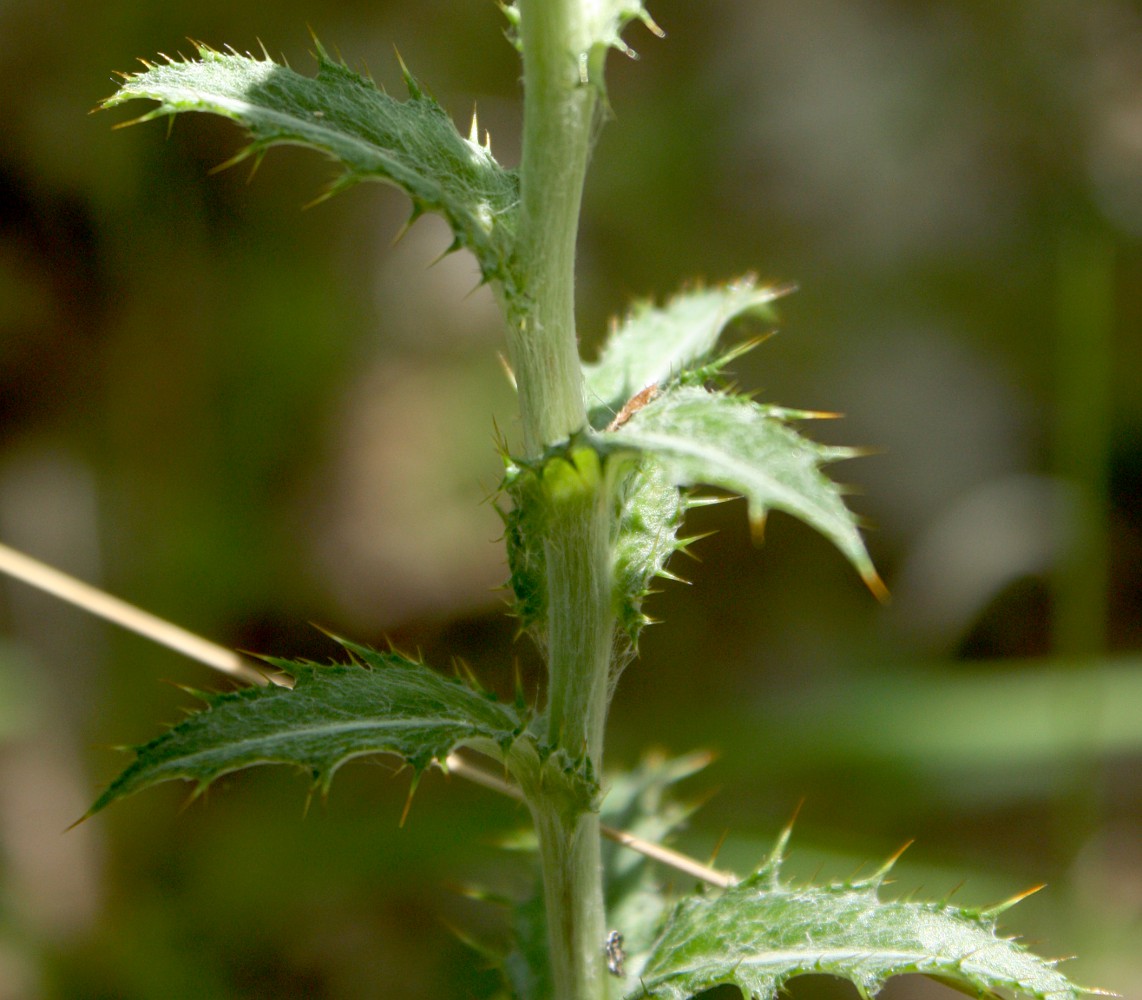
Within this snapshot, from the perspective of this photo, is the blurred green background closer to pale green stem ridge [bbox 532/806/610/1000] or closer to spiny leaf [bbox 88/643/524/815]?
pale green stem ridge [bbox 532/806/610/1000]

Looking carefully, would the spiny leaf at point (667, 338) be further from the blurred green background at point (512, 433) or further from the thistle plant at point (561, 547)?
the blurred green background at point (512, 433)

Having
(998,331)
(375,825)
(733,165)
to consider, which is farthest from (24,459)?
(998,331)

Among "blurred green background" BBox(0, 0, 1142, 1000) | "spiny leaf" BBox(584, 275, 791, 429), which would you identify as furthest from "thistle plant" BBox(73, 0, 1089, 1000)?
"blurred green background" BBox(0, 0, 1142, 1000)

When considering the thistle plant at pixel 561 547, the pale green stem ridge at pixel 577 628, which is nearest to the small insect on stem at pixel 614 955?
the thistle plant at pixel 561 547

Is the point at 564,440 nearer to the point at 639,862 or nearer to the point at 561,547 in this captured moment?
the point at 561,547

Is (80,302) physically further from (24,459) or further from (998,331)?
(998,331)

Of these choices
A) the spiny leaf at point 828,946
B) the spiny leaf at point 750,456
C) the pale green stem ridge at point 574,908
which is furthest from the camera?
the pale green stem ridge at point 574,908
